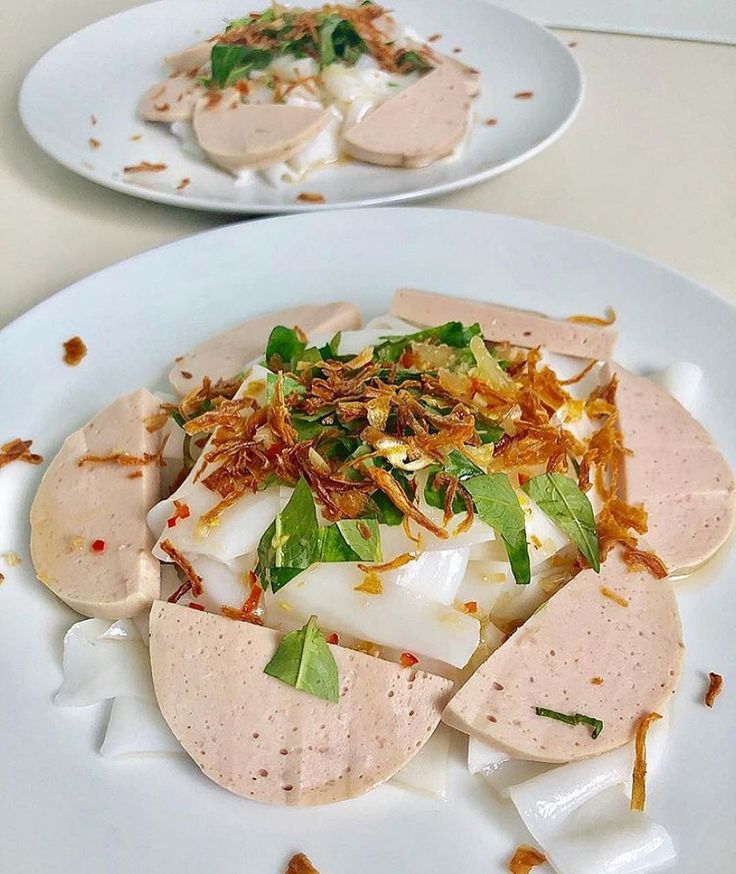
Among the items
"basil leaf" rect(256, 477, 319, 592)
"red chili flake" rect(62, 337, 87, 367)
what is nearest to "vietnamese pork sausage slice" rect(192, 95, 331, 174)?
"red chili flake" rect(62, 337, 87, 367)

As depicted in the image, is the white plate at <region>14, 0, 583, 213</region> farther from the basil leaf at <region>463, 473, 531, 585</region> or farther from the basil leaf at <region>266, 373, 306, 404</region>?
the basil leaf at <region>463, 473, 531, 585</region>

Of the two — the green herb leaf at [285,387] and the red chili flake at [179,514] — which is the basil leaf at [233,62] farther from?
the red chili flake at [179,514]

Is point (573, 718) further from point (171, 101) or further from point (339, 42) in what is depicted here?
point (339, 42)

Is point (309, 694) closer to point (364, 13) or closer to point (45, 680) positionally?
point (45, 680)

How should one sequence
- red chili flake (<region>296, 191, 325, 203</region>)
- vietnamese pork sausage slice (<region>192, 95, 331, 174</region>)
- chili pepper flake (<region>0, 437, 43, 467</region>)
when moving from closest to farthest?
chili pepper flake (<region>0, 437, 43, 467</region>)
red chili flake (<region>296, 191, 325, 203</region>)
vietnamese pork sausage slice (<region>192, 95, 331, 174</region>)

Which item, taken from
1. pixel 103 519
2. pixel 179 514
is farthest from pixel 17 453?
pixel 179 514

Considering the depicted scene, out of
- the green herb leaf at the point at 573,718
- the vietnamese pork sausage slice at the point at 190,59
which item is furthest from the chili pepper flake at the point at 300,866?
the vietnamese pork sausage slice at the point at 190,59
